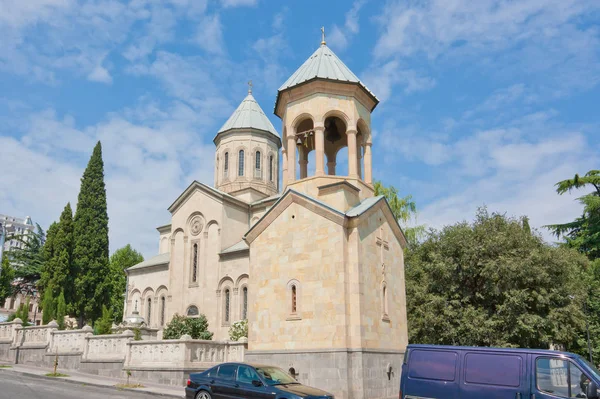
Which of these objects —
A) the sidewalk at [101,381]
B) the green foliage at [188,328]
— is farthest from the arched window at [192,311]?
the sidewalk at [101,381]

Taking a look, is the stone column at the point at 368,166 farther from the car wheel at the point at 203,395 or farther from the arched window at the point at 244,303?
the arched window at the point at 244,303

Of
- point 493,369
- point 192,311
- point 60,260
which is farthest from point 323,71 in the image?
point 60,260

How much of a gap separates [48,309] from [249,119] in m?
16.1

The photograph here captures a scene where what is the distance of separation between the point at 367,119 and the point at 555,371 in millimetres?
10419

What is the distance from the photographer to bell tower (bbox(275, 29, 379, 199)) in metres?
15.3

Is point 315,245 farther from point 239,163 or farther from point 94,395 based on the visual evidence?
point 239,163

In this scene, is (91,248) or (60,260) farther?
(91,248)

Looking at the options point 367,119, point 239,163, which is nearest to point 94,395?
point 367,119

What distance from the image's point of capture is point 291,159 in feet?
52.0

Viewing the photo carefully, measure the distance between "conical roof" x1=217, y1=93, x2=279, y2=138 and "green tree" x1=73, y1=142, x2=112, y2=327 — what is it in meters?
9.80

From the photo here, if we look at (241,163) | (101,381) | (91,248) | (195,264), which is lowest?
(101,381)

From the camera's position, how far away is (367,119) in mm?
16469

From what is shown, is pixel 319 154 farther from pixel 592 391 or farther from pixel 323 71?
pixel 592 391

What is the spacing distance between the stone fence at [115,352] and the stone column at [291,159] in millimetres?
6002
